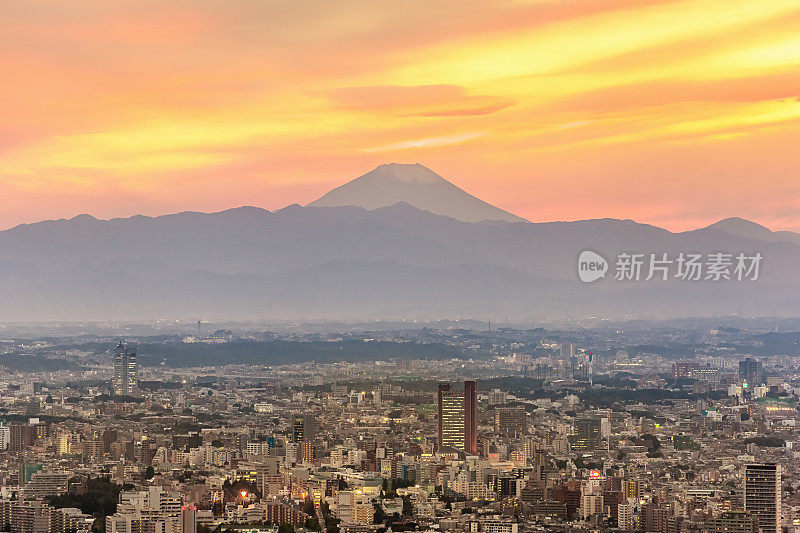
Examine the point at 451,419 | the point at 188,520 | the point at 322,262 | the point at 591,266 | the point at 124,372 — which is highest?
the point at 322,262

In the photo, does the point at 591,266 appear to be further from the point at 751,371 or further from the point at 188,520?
the point at 188,520

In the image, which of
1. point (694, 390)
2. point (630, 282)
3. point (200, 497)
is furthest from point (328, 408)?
point (630, 282)

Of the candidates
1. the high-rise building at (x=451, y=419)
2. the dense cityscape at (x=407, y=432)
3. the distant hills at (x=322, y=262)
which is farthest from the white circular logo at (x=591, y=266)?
the high-rise building at (x=451, y=419)

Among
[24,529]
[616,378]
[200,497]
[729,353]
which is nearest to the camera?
[24,529]

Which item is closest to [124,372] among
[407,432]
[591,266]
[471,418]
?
[407,432]

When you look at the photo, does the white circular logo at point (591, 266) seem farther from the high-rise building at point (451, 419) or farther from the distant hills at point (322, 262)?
the high-rise building at point (451, 419)

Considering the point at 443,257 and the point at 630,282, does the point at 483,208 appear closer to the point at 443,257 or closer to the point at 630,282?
the point at 443,257
